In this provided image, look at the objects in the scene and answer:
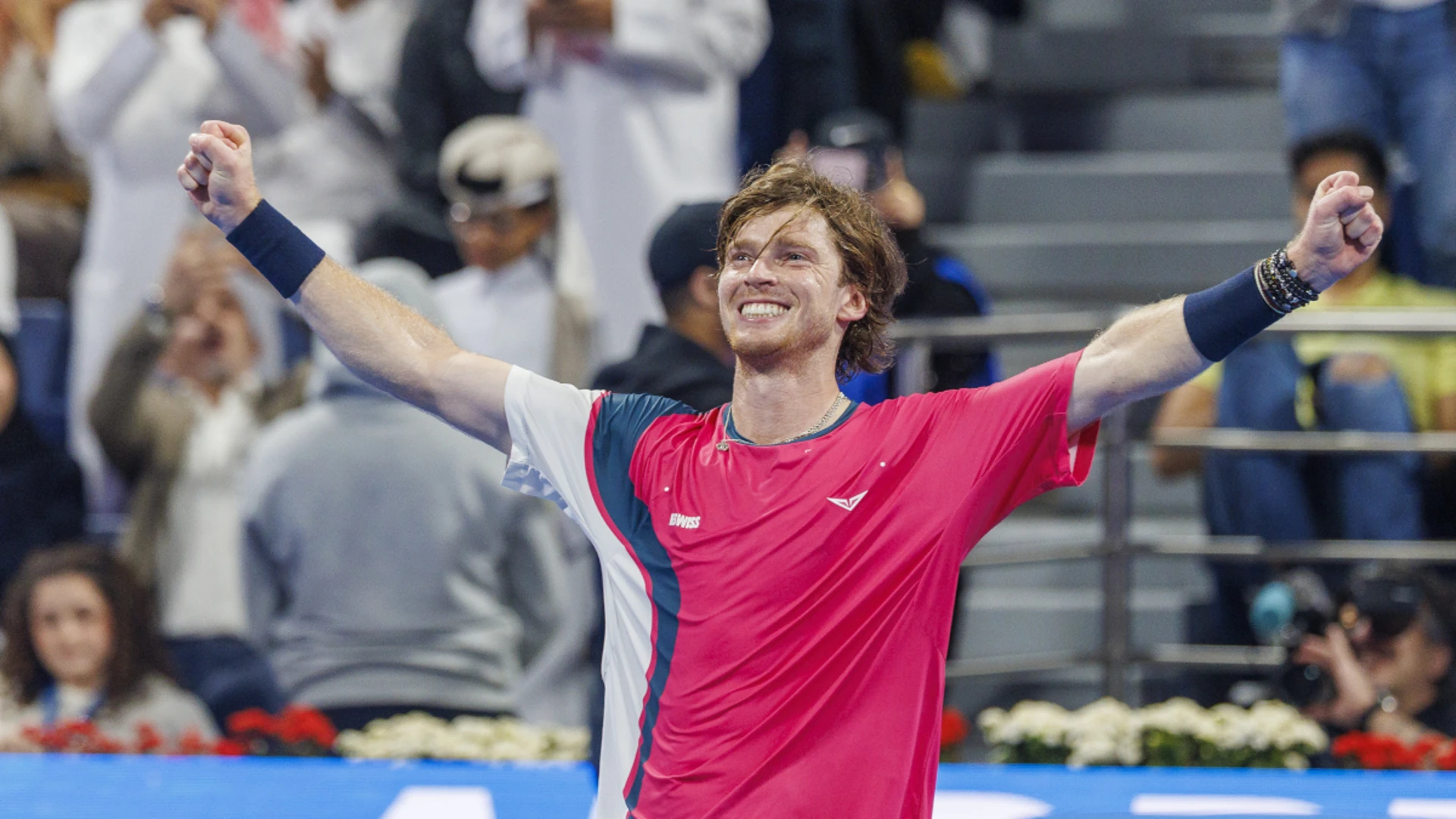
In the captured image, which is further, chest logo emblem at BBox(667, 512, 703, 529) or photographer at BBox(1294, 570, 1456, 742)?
photographer at BBox(1294, 570, 1456, 742)

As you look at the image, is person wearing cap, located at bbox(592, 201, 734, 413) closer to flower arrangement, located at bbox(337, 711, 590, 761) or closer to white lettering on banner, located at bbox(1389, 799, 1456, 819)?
flower arrangement, located at bbox(337, 711, 590, 761)

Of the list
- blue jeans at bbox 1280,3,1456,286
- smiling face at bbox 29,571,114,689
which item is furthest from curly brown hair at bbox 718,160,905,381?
blue jeans at bbox 1280,3,1456,286

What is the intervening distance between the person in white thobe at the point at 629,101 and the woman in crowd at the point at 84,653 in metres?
1.76

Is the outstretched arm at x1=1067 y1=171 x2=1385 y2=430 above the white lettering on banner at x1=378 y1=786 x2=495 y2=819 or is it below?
above

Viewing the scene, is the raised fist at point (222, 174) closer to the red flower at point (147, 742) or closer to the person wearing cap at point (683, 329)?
the person wearing cap at point (683, 329)

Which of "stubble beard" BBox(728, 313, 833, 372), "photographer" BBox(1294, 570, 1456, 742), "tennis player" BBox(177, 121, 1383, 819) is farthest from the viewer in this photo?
"photographer" BBox(1294, 570, 1456, 742)

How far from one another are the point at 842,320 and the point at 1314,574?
9.92ft

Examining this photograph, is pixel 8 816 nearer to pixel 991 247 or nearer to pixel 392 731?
pixel 392 731

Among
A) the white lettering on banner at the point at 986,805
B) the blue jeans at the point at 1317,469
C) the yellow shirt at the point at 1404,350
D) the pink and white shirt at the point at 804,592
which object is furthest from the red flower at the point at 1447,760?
the pink and white shirt at the point at 804,592

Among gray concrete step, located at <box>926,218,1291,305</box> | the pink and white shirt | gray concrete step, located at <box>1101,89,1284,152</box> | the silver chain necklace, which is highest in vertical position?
gray concrete step, located at <box>1101,89,1284,152</box>

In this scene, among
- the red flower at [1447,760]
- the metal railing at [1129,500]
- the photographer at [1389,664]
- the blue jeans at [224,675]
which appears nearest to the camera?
the red flower at [1447,760]

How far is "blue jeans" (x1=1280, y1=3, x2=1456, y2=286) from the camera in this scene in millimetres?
6238

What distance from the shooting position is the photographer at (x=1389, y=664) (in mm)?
5285

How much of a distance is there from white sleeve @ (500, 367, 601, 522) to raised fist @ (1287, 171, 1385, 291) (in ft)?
3.81
